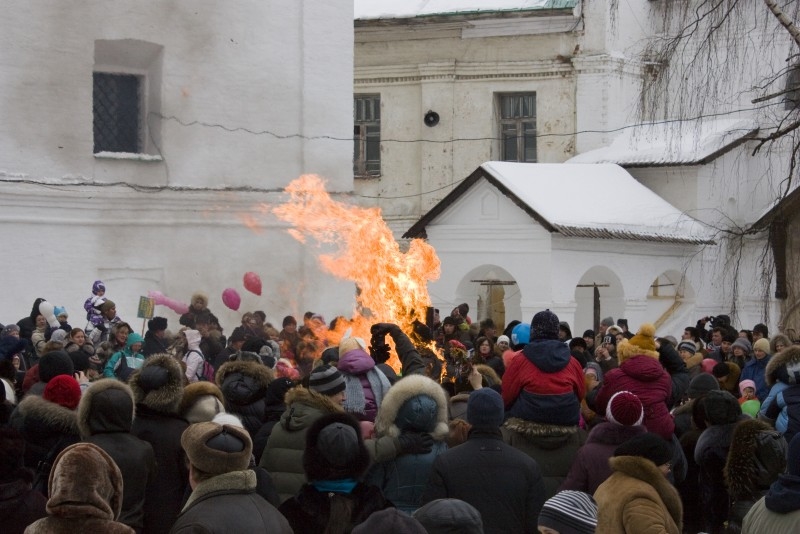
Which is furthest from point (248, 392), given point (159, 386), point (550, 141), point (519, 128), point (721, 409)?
point (519, 128)

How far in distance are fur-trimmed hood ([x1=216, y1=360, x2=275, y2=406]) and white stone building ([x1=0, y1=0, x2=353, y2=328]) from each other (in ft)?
37.8

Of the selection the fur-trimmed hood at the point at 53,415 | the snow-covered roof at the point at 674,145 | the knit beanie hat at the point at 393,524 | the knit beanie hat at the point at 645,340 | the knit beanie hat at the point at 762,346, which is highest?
the snow-covered roof at the point at 674,145

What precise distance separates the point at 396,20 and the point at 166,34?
804 centimetres

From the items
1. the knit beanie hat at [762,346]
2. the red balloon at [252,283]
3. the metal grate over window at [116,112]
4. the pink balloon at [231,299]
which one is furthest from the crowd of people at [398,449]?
the metal grate over window at [116,112]

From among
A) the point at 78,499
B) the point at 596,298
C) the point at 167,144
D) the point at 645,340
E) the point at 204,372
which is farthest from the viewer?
the point at 596,298

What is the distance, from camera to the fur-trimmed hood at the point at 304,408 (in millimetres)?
7586

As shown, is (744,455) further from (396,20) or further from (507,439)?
(396,20)

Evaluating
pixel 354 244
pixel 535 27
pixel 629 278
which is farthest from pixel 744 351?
pixel 535 27

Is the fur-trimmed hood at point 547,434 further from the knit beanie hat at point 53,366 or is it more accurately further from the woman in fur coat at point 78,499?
the woman in fur coat at point 78,499

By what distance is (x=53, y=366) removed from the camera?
9.20 metres

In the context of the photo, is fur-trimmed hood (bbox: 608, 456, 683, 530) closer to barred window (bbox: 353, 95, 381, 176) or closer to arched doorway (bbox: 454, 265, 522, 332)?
arched doorway (bbox: 454, 265, 522, 332)

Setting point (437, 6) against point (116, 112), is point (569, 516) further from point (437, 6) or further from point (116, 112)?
point (437, 6)

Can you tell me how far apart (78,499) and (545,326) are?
4.33 metres

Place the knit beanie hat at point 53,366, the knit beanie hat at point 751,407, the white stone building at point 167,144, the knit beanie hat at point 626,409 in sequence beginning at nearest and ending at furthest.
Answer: the knit beanie hat at point 626,409 → the knit beanie hat at point 53,366 → the knit beanie hat at point 751,407 → the white stone building at point 167,144
